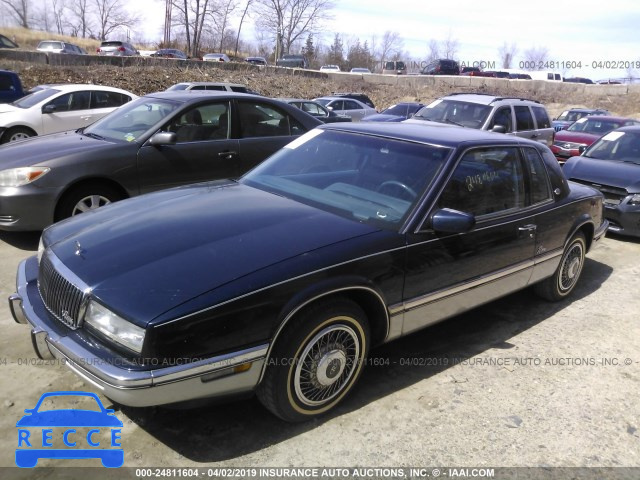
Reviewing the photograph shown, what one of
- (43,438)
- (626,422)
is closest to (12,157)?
(43,438)

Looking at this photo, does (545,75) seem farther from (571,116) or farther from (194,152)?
(194,152)

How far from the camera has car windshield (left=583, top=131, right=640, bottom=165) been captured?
8164 millimetres

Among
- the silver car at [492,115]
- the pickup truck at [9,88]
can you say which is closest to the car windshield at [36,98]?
the pickup truck at [9,88]

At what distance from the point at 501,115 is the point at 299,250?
8.63m

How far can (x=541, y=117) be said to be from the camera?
1123 cm

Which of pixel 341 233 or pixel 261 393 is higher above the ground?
pixel 341 233

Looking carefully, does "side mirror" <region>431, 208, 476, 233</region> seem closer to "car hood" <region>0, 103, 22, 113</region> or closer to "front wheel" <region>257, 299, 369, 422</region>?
"front wheel" <region>257, 299, 369, 422</region>

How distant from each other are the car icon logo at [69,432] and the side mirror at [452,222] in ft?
7.13

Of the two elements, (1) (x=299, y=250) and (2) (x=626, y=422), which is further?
(2) (x=626, y=422)

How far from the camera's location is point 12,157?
5.36 metres

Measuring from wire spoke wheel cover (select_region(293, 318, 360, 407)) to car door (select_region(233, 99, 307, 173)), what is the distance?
3857 mm

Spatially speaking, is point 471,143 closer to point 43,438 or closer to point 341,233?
point 341,233

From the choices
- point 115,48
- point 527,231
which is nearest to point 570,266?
point 527,231

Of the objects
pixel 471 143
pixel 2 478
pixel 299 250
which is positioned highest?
pixel 471 143
